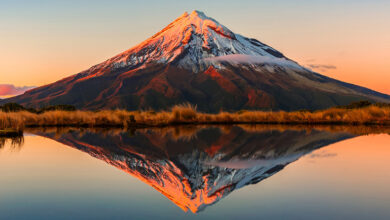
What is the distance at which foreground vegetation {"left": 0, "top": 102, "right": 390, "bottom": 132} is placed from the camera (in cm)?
2020

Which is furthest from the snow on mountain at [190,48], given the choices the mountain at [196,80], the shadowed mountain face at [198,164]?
the shadowed mountain face at [198,164]

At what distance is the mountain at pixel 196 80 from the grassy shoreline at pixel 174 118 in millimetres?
86825

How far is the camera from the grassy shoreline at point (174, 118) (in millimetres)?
20191

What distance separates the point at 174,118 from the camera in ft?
74.2

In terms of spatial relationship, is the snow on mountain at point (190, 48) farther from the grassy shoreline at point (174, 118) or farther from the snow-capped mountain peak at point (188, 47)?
the grassy shoreline at point (174, 118)

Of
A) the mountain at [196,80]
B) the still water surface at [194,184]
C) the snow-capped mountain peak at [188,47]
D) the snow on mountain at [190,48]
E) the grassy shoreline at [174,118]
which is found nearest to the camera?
the still water surface at [194,184]

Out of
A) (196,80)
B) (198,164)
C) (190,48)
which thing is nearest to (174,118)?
(198,164)

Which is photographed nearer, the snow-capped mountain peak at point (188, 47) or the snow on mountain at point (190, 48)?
the snow on mountain at point (190, 48)

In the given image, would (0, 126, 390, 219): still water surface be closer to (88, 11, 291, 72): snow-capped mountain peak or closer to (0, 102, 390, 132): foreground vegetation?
(0, 102, 390, 132): foreground vegetation

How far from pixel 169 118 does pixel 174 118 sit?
37 cm

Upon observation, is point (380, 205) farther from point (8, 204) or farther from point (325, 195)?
point (8, 204)

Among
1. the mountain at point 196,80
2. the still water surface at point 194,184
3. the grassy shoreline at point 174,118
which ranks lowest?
the still water surface at point 194,184

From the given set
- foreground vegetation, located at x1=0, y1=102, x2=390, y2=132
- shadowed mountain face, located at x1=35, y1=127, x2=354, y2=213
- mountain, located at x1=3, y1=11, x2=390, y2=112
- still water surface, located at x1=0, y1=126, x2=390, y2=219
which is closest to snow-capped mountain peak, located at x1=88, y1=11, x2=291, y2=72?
mountain, located at x1=3, y1=11, x2=390, y2=112

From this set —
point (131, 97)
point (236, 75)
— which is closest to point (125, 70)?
point (131, 97)
